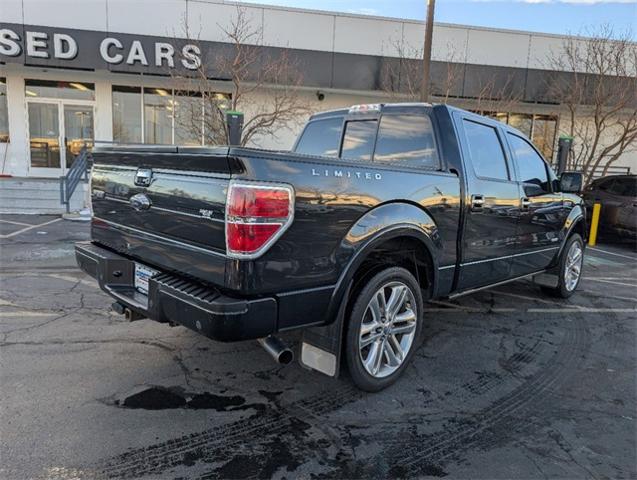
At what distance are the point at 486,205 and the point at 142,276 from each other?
2917mm

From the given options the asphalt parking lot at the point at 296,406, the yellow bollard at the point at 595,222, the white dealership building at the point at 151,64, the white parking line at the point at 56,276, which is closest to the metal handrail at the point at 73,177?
the white dealership building at the point at 151,64

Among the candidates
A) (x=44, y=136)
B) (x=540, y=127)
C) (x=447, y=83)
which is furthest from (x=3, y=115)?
(x=540, y=127)

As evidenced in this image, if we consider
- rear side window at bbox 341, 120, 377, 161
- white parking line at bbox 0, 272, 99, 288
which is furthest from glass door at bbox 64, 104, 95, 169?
rear side window at bbox 341, 120, 377, 161

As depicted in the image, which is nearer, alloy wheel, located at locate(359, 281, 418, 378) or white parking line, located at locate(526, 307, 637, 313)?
alloy wheel, located at locate(359, 281, 418, 378)

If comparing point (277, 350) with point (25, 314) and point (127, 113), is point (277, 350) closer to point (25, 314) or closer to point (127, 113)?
point (25, 314)

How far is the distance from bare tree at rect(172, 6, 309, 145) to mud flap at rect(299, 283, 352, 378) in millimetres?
10426

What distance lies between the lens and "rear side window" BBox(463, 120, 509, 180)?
14.1 feet

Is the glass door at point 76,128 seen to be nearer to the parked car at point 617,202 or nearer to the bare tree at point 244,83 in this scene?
the bare tree at point 244,83

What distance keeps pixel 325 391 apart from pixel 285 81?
38.1ft

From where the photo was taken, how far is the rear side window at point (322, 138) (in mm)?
4848

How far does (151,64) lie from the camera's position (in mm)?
13203

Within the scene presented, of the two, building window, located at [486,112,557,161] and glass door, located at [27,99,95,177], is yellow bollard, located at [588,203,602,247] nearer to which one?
building window, located at [486,112,557,161]

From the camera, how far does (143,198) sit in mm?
3295

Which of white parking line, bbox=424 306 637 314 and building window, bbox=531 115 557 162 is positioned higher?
building window, bbox=531 115 557 162
